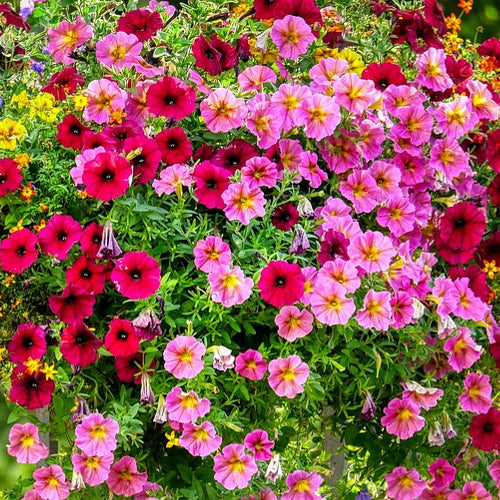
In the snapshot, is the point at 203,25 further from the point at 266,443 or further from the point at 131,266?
the point at 266,443

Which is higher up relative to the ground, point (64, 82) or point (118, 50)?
point (118, 50)

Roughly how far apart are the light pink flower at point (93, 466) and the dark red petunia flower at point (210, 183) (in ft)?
1.82

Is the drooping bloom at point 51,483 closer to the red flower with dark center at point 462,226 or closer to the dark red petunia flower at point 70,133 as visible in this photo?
the dark red petunia flower at point 70,133

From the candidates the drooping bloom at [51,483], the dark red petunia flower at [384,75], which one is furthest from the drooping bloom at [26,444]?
the dark red petunia flower at [384,75]

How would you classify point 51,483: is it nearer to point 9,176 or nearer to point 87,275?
point 87,275

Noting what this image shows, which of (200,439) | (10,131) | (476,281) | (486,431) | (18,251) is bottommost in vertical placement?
(486,431)

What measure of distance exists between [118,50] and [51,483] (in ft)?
3.26

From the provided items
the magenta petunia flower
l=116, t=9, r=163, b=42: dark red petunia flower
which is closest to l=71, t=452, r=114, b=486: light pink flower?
the magenta petunia flower

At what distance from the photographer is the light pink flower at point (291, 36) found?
6.63 feet

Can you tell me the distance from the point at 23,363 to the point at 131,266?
31 cm

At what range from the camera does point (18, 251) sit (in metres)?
1.82

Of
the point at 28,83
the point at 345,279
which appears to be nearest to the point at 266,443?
the point at 345,279

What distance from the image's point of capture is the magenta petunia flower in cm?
171

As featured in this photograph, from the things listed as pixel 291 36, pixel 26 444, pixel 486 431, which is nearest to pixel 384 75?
pixel 291 36
